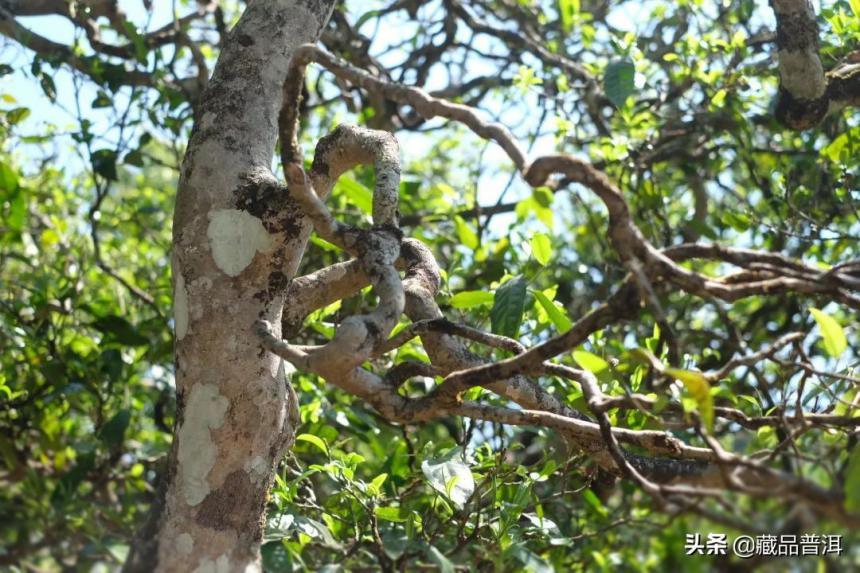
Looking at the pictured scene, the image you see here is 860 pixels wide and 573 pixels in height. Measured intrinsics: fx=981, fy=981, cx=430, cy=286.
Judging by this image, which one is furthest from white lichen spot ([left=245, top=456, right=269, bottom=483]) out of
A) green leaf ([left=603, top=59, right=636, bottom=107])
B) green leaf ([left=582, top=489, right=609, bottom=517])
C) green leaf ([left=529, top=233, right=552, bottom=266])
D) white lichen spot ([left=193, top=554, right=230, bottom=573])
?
green leaf ([left=603, top=59, right=636, bottom=107])

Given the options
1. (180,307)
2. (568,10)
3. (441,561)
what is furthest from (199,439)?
(568,10)

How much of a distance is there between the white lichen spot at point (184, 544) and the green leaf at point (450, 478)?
0.42 meters

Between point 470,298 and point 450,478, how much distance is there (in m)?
0.45

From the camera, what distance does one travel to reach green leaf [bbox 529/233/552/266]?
6.70 ft

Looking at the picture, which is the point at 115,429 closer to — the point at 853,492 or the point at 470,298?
the point at 470,298

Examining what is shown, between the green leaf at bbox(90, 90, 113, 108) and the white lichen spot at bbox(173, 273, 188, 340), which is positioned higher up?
the green leaf at bbox(90, 90, 113, 108)

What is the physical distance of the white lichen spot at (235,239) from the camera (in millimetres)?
1539

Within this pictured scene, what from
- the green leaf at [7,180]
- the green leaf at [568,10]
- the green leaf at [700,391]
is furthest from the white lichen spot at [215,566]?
the green leaf at [568,10]

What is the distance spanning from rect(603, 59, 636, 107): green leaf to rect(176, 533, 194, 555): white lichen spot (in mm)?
1361

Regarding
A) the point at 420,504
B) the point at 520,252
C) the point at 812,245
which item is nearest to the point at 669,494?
the point at 420,504

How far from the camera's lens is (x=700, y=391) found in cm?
113

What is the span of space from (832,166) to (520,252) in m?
0.87

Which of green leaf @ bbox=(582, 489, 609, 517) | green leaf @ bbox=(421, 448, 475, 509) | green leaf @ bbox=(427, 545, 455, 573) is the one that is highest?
green leaf @ bbox=(582, 489, 609, 517)

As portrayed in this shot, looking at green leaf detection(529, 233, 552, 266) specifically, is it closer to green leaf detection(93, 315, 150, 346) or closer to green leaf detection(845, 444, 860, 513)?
green leaf detection(845, 444, 860, 513)
